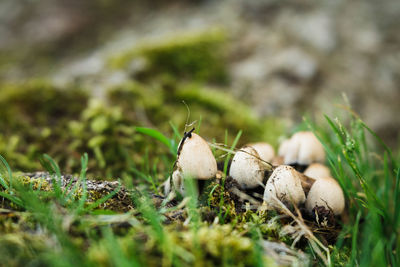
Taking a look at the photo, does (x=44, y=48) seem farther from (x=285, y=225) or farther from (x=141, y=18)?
(x=285, y=225)

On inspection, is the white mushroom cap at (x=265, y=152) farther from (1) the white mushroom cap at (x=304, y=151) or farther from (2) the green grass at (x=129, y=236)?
(2) the green grass at (x=129, y=236)

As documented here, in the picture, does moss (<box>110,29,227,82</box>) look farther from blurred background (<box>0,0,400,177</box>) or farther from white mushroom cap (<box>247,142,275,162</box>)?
white mushroom cap (<box>247,142,275,162</box>)

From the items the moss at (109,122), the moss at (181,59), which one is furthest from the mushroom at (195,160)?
the moss at (181,59)

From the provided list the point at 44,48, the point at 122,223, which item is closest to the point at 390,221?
the point at 122,223

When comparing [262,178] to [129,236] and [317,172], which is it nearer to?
[317,172]

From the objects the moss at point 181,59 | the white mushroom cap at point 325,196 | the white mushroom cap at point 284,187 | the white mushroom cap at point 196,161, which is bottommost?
the white mushroom cap at point 325,196
